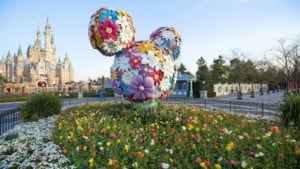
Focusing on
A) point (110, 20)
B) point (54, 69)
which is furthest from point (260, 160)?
point (54, 69)

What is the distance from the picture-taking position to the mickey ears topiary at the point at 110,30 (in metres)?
7.63

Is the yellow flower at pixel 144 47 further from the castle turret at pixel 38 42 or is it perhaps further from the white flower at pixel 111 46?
the castle turret at pixel 38 42

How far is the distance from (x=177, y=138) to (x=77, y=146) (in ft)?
6.18

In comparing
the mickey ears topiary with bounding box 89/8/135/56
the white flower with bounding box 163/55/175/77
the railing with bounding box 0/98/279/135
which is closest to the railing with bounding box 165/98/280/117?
the railing with bounding box 0/98/279/135

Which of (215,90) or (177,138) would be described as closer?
(177,138)

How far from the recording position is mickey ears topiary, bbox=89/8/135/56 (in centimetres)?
763

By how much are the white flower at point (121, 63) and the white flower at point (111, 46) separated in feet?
0.96

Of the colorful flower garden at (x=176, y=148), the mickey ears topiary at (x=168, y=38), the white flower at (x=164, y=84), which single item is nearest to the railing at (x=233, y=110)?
the colorful flower garden at (x=176, y=148)

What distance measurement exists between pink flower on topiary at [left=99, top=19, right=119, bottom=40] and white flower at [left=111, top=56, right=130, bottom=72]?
0.74m

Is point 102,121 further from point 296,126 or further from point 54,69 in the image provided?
point 54,69

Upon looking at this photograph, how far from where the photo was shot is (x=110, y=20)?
7.62 metres

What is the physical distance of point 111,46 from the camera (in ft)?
25.8

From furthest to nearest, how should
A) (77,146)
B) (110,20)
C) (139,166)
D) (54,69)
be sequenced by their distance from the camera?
1. (54,69)
2. (110,20)
3. (77,146)
4. (139,166)

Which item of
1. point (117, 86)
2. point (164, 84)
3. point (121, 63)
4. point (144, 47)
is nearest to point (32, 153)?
point (117, 86)
